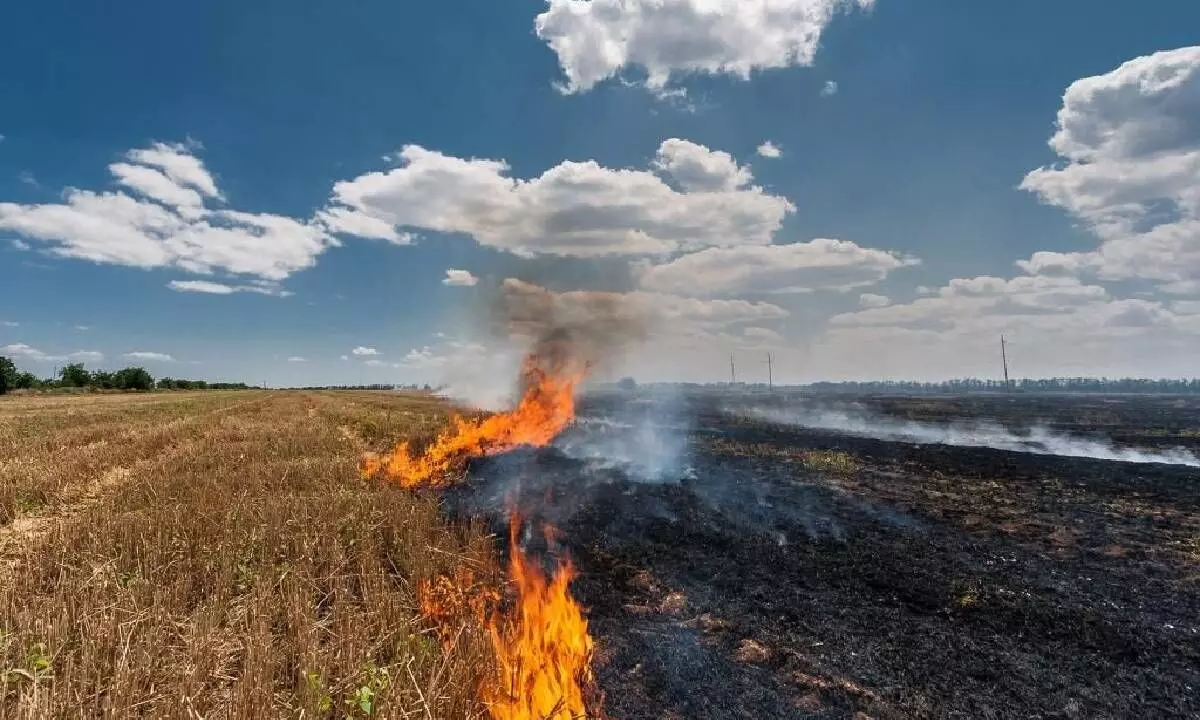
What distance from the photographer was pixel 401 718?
14.5 ft

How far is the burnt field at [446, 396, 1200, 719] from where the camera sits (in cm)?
636

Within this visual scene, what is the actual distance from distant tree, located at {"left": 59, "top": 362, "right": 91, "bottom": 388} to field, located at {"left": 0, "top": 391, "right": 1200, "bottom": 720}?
126165 millimetres

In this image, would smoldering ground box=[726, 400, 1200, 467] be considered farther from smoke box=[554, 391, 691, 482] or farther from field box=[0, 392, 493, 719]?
field box=[0, 392, 493, 719]

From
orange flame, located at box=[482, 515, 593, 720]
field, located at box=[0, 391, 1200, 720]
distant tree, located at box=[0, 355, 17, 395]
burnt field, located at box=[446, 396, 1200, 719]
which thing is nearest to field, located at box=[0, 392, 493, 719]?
field, located at box=[0, 391, 1200, 720]

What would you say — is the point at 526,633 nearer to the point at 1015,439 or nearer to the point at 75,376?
the point at 1015,439

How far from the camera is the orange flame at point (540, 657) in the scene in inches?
210

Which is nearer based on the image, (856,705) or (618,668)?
(856,705)

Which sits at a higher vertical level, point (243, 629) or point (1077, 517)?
point (243, 629)

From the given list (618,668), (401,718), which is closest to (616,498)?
(618,668)

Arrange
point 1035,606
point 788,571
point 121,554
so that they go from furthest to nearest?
point 788,571
point 1035,606
point 121,554

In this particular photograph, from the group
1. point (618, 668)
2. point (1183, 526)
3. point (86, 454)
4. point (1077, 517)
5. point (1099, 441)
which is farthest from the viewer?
point (1099, 441)

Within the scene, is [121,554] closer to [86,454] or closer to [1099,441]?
[86,454]

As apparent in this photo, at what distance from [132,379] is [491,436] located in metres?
127

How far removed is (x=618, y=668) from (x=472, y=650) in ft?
6.81
